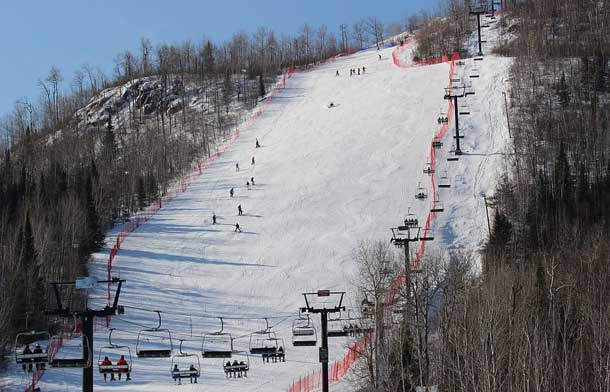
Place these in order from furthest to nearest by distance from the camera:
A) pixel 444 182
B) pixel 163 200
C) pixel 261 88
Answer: pixel 261 88 < pixel 163 200 < pixel 444 182

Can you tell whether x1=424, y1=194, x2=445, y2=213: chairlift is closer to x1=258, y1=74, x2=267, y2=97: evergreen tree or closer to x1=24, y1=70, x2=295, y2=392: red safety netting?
x1=24, y1=70, x2=295, y2=392: red safety netting

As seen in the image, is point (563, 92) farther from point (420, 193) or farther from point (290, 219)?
point (290, 219)

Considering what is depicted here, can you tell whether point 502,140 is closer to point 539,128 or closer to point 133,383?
point 539,128

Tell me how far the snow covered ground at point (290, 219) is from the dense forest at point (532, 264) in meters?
2.57

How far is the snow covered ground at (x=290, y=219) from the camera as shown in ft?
130

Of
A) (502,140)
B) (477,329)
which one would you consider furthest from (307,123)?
(477,329)

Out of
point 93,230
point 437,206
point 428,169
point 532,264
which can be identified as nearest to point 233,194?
point 93,230

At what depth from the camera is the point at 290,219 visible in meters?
55.8

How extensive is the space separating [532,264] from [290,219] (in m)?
19.2

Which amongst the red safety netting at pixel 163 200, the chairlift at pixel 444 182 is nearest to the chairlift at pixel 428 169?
the chairlift at pixel 444 182

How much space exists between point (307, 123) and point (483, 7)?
146 feet

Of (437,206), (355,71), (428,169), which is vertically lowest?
(437,206)

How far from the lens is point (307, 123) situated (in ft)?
266

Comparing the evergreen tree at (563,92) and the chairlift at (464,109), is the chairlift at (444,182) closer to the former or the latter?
the chairlift at (464,109)
